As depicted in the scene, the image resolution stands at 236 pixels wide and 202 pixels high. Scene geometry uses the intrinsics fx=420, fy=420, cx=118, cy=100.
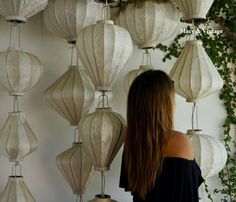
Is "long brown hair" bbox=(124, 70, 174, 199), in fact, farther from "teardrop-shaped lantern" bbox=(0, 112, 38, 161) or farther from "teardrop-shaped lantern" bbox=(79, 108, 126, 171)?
"teardrop-shaped lantern" bbox=(0, 112, 38, 161)

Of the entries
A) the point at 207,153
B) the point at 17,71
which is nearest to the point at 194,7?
the point at 207,153

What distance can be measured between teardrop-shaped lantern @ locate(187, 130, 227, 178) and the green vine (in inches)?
21.0

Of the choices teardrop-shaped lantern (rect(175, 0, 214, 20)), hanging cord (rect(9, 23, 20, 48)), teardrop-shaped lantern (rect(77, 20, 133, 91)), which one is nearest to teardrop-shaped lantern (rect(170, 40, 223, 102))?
teardrop-shaped lantern (rect(175, 0, 214, 20))

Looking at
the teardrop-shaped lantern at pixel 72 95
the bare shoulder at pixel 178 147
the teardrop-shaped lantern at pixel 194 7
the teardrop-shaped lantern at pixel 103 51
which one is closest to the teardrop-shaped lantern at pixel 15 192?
the teardrop-shaped lantern at pixel 72 95

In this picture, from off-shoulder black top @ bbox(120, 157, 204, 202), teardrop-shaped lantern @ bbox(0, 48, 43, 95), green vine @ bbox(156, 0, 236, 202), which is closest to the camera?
off-shoulder black top @ bbox(120, 157, 204, 202)

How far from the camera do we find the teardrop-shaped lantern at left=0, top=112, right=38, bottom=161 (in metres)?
1.33

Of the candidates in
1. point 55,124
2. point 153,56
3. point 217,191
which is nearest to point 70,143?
point 55,124

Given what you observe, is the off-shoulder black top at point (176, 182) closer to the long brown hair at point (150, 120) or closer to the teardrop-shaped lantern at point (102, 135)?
the long brown hair at point (150, 120)

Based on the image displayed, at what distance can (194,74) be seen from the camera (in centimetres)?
137

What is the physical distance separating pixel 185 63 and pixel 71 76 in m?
0.39

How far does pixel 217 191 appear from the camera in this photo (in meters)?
1.99

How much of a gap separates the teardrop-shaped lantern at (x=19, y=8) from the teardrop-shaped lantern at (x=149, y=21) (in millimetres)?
324

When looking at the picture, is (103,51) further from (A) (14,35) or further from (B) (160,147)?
(A) (14,35)

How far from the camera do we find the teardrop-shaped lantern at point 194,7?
4.48 feet
